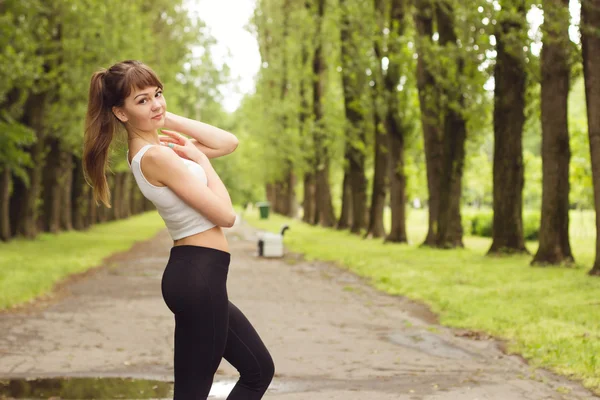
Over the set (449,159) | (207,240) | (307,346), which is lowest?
(307,346)

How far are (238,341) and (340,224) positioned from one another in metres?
36.4

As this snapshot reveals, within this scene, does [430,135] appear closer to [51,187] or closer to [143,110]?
[51,187]

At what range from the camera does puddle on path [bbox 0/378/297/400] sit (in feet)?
22.3

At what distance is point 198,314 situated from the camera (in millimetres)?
3703

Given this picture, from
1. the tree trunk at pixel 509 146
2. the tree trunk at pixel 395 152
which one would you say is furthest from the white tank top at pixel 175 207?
the tree trunk at pixel 395 152

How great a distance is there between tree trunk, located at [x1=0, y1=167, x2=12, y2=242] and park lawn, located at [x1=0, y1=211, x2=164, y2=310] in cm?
52

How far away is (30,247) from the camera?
25516 millimetres

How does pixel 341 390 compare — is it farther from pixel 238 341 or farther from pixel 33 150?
pixel 33 150

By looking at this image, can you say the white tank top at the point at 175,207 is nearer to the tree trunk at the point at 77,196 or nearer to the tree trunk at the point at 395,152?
the tree trunk at the point at 395,152

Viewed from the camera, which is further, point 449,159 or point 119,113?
point 449,159

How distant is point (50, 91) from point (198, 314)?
27376 mm

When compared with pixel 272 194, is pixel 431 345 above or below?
below

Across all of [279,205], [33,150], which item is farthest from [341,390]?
[279,205]

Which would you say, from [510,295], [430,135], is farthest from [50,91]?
[510,295]
